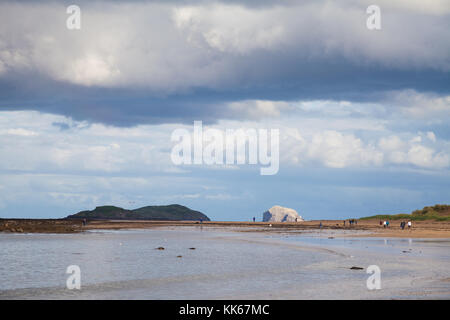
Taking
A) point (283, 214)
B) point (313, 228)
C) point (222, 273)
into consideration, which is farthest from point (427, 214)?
point (222, 273)

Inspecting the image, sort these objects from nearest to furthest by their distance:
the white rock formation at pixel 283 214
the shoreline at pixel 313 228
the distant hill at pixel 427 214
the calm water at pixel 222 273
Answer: the calm water at pixel 222 273, the shoreline at pixel 313 228, the distant hill at pixel 427 214, the white rock formation at pixel 283 214

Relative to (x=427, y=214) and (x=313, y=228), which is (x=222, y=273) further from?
(x=427, y=214)

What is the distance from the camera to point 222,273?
38.3 metres

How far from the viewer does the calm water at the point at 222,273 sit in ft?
94.7

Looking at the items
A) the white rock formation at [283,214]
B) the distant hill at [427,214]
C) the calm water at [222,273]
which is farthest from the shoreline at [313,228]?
the white rock formation at [283,214]

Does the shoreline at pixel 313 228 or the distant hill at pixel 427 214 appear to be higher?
the distant hill at pixel 427 214

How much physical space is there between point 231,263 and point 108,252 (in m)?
15.7

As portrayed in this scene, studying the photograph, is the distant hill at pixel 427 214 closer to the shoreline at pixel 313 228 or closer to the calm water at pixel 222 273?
the shoreline at pixel 313 228

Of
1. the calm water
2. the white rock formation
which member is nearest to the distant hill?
the white rock formation

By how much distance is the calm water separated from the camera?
28.9 metres

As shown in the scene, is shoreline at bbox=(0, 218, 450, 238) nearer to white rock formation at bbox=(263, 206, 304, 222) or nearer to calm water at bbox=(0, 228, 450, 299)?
calm water at bbox=(0, 228, 450, 299)

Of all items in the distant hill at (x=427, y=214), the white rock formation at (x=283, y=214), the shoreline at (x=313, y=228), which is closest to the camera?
the shoreline at (x=313, y=228)
